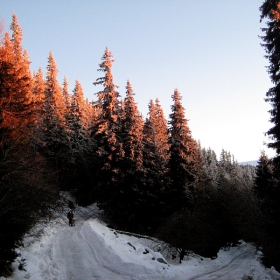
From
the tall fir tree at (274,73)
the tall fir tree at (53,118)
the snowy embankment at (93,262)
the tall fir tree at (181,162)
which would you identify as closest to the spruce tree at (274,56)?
the tall fir tree at (274,73)

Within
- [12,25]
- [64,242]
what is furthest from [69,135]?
[64,242]

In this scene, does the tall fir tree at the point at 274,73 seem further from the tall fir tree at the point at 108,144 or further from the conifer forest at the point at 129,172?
the tall fir tree at the point at 108,144

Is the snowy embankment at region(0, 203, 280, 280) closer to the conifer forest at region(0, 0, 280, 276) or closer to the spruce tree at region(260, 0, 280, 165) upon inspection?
the conifer forest at region(0, 0, 280, 276)

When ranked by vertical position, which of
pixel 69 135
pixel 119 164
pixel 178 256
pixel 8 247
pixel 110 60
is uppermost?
pixel 110 60

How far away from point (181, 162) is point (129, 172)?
229 inches

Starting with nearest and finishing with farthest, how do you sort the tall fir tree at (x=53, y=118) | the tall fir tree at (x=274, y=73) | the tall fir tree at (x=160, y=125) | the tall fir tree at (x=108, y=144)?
1. the tall fir tree at (x=274, y=73)
2. the tall fir tree at (x=108, y=144)
3. the tall fir tree at (x=53, y=118)
4. the tall fir tree at (x=160, y=125)

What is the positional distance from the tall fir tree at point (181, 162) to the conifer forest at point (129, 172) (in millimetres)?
105

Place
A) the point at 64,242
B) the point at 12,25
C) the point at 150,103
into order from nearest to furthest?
the point at 64,242, the point at 12,25, the point at 150,103

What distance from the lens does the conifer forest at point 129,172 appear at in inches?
395

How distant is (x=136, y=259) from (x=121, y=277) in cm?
240

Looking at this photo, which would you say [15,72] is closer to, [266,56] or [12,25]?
[266,56]

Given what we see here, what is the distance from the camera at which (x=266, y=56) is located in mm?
14336

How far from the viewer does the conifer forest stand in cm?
1003

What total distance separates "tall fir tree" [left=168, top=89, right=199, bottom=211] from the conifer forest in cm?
10
